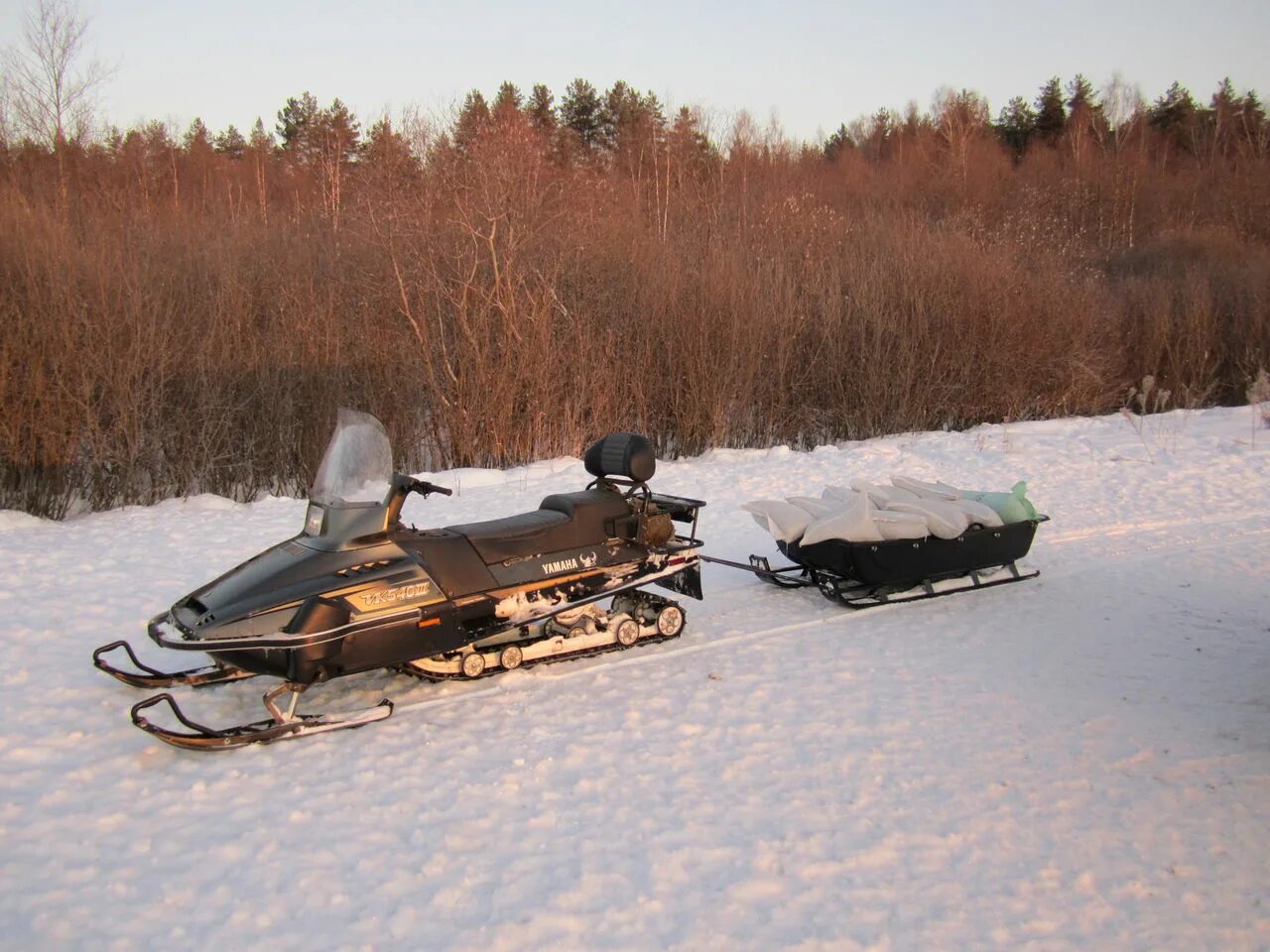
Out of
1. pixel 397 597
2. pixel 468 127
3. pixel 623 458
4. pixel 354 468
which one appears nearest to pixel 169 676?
pixel 397 597

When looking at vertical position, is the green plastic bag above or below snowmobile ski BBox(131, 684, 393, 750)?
above

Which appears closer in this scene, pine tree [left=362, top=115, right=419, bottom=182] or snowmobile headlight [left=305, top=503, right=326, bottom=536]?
snowmobile headlight [left=305, top=503, right=326, bottom=536]

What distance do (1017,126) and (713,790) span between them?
4710 centimetres

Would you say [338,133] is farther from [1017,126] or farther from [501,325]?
[1017,126]

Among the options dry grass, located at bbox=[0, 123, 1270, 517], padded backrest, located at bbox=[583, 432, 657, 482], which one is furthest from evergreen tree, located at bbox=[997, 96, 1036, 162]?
padded backrest, located at bbox=[583, 432, 657, 482]

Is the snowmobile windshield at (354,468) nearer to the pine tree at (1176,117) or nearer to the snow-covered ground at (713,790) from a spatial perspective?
the snow-covered ground at (713,790)

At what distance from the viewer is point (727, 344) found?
13602 millimetres

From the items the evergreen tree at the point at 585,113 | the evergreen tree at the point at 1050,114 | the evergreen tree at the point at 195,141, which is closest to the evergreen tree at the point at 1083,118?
the evergreen tree at the point at 1050,114

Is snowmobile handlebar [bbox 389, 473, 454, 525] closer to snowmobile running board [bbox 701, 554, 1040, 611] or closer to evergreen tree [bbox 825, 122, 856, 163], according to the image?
snowmobile running board [bbox 701, 554, 1040, 611]

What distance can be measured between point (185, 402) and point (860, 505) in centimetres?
771

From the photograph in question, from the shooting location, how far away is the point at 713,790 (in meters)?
3.84

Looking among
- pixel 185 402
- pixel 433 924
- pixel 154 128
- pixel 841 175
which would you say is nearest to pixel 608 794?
pixel 433 924

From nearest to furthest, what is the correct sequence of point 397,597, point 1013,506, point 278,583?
point 278,583 < point 397,597 < point 1013,506

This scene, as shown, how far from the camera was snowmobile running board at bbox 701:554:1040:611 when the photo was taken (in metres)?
6.23
